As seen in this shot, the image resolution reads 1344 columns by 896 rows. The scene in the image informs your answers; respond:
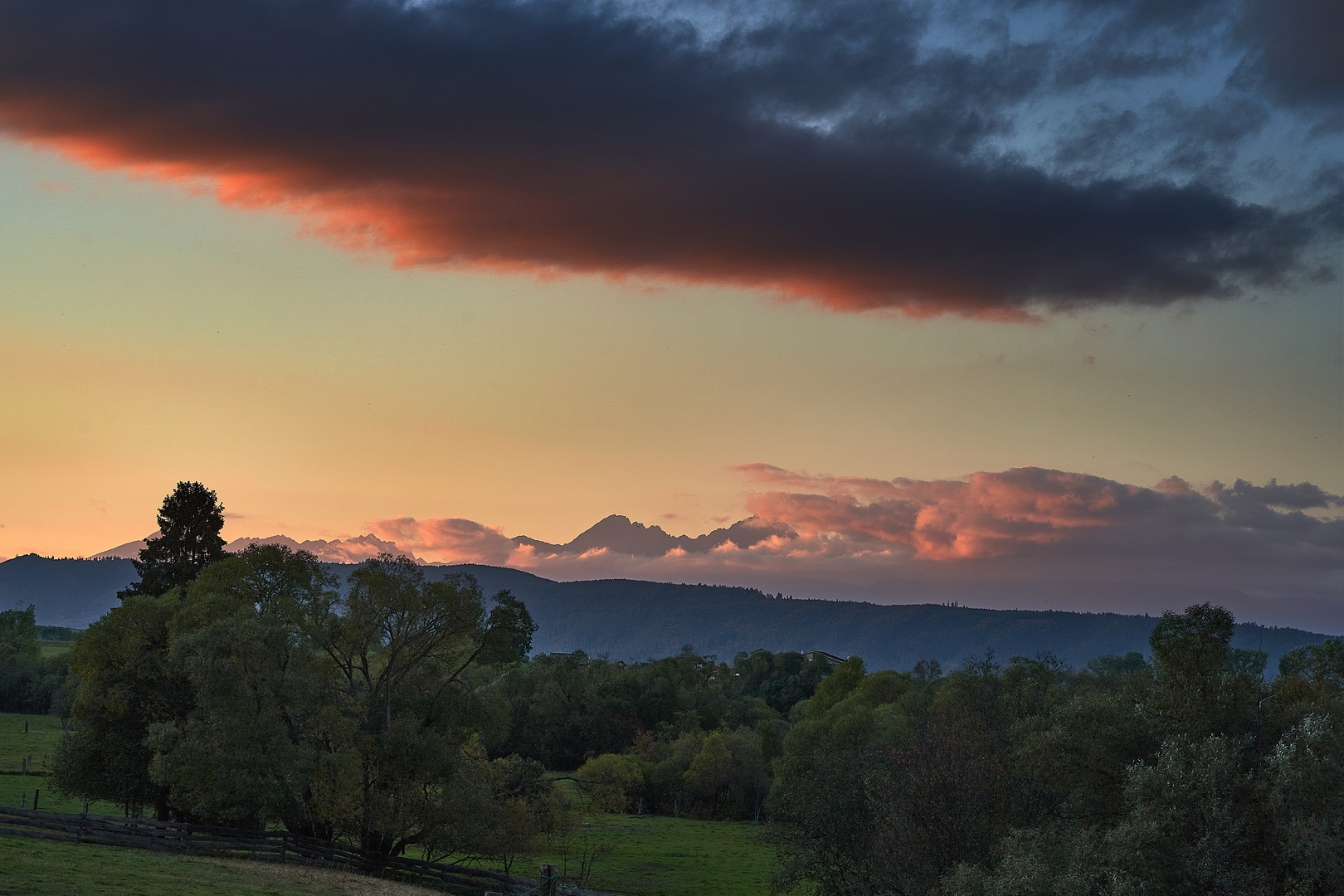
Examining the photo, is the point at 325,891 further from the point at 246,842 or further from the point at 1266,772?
the point at 1266,772

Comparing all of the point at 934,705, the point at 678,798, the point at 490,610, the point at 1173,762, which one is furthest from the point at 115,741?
the point at 678,798

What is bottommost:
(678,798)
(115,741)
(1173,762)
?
(678,798)

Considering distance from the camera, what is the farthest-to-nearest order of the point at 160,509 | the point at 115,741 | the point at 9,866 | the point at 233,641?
1. the point at 160,509
2. the point at 115,741
3. the point at 233,641
4. the point at 9,866

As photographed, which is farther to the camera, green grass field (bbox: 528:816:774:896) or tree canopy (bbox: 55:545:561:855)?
green grass field (bbox: 528:816:774:896)

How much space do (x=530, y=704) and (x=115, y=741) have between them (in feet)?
263

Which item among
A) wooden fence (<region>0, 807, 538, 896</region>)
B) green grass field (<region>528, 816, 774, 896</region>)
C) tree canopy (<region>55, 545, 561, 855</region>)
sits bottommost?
green grass field (<region>528, 816, 774, 896</region>)

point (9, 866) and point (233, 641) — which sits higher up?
point (233, 641)

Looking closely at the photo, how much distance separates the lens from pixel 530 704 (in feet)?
415

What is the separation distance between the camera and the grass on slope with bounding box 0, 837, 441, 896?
29.8m

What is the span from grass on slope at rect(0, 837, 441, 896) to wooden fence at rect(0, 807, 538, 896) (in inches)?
43.2

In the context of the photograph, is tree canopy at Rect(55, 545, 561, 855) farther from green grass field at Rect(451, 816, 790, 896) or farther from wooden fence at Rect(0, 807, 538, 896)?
green grass field at Rect(451, 816, 790, 896)

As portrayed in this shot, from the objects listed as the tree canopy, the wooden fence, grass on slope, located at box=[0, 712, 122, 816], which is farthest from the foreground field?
grass on slope, located at box=[0, 712, 122, 816]

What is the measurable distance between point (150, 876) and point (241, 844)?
1135cm

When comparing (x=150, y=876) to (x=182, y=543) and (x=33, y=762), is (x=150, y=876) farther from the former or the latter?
(x=33, y=762)
